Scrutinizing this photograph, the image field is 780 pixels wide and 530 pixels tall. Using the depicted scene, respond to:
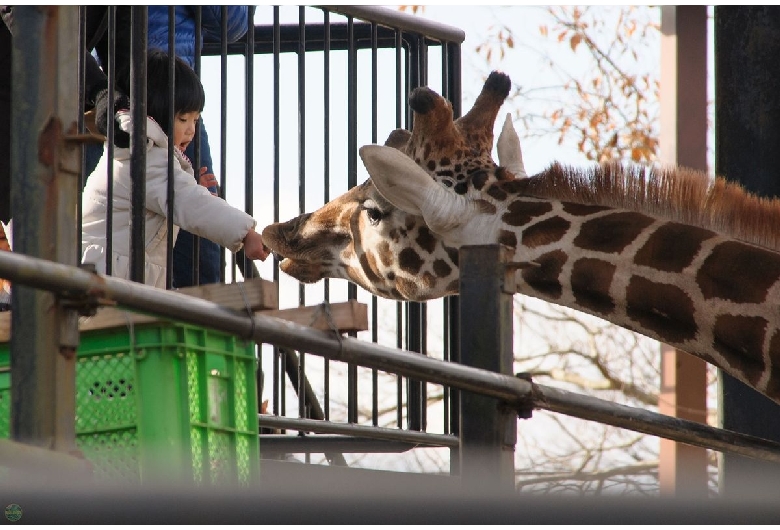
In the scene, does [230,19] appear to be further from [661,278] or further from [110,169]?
[661,278]

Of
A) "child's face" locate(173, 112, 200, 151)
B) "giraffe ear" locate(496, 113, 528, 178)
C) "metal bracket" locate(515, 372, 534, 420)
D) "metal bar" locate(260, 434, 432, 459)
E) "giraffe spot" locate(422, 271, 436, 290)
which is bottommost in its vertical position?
"metal bar" locate(260, 434, 432, 459)

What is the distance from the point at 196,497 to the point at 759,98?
10.4ft

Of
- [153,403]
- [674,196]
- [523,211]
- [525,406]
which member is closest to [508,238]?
[523,211]

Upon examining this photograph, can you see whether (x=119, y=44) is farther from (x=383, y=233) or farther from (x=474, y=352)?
(x=474, y=352)

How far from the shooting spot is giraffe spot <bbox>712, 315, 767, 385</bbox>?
3.25m

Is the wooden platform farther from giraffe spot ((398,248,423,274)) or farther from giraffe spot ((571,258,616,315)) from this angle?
giraffe spot ((398,248,423,274))

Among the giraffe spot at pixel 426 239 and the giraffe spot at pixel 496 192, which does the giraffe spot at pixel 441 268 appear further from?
the giraffe spot at pixel 496 192

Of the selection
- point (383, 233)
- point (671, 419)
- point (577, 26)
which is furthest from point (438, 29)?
point (577, 26)

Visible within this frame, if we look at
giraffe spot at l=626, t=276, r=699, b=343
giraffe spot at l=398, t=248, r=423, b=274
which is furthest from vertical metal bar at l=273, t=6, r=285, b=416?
giraffe spot at l=626, t=276, r=699, b=343

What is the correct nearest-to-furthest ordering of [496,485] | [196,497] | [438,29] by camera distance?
[196,497] < [496,485] < [438,29]

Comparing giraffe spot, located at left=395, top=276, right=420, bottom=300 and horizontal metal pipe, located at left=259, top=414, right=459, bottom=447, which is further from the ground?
giraffe spot, located at left=395, top=276, right=420, bottom=300

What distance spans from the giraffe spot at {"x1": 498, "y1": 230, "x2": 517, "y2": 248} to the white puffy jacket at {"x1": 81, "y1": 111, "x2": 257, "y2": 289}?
0.78m

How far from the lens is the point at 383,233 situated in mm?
4012

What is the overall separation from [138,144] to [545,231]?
1134mm
